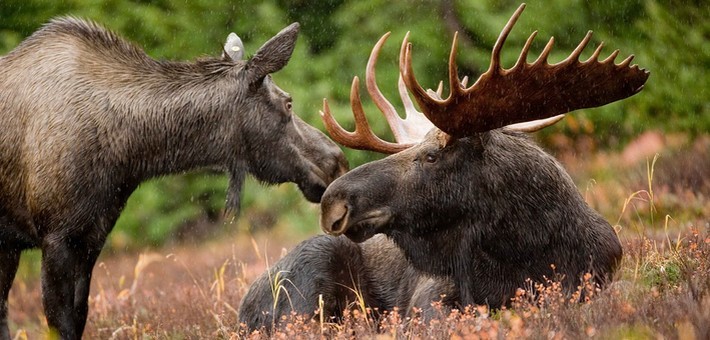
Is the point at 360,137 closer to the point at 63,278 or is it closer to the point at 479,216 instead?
the point at 479,216

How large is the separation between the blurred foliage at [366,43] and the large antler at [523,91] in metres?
5.95

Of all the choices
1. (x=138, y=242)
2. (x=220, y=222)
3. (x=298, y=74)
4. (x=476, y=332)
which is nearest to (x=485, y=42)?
(x=298, y=74)

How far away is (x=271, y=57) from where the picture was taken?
6379mm

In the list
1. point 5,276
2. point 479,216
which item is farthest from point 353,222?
point 5,276

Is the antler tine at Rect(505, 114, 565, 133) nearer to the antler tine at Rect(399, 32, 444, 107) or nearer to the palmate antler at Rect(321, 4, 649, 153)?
the palmate antler at Rect(321, 4, 649, 153)

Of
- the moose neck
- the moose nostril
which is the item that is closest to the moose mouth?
the moose nostril

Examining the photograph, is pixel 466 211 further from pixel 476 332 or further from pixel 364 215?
pixel 476 332

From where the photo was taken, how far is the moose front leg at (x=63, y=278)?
5988 millimetres

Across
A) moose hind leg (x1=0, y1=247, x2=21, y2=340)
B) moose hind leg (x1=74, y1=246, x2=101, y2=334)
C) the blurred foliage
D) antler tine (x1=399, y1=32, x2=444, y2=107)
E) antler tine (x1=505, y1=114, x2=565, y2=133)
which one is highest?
antler tine (x1=399, y1=32, x2=444, y2=107)


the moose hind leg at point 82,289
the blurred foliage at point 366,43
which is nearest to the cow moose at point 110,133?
the moose hind leg at point 82,289

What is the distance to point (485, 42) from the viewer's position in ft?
38.3

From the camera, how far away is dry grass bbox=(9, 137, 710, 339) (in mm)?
4168

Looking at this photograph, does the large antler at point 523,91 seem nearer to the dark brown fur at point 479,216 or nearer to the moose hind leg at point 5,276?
the dark brown fur at point 479,216

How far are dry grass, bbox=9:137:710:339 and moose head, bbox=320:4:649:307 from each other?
183mm
